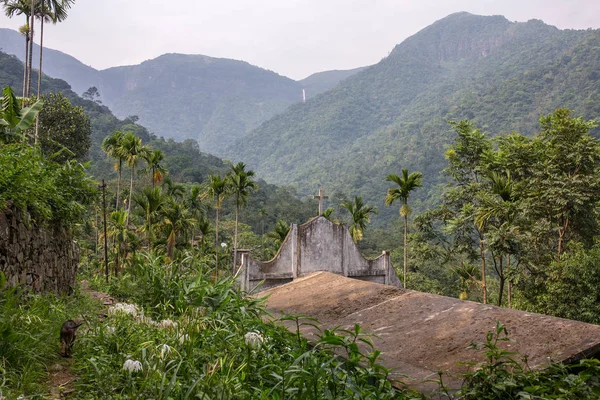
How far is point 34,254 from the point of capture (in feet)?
20.2

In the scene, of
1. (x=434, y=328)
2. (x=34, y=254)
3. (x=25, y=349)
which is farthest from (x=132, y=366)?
(x=34, y=254)

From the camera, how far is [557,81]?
240 feet

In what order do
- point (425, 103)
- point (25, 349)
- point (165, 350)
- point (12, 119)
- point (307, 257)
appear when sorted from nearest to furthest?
point (25, 349) → point (165, 350) → point (12, 119) → point (307, 257) → point (425, 103)

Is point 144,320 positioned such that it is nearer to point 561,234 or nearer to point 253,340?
point 253,340

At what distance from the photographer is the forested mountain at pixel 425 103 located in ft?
238

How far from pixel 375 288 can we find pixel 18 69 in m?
81.1

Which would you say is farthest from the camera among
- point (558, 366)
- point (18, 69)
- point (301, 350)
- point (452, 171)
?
point (18, 69)

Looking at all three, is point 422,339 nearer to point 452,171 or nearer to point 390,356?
point 390,356

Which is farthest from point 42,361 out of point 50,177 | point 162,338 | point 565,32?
point 565,32

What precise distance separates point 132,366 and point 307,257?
770 cm


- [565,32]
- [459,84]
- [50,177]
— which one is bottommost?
[50,177]

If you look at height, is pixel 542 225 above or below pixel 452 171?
below

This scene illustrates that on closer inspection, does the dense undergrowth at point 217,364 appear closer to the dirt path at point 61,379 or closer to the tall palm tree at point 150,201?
the dirt path at point 61,379

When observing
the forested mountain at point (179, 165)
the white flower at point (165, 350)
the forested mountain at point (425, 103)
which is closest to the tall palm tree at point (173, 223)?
the white flower at point (165, 350)
